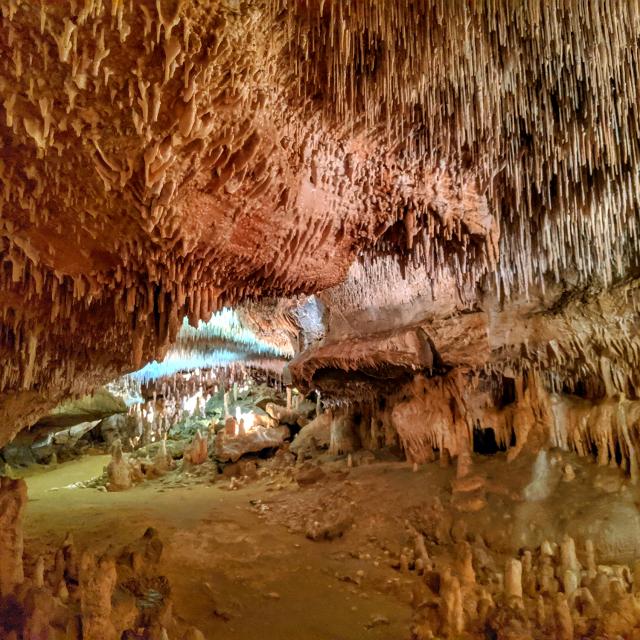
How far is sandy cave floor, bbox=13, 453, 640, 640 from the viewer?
5.50 meters

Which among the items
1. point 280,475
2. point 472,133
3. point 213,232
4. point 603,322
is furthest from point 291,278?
point 280,475

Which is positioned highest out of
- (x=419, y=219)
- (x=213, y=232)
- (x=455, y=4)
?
(x=455, y=4)

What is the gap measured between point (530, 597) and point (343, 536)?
10.6ft

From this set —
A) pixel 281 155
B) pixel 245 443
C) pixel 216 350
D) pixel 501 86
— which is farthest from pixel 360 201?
pixel 245 443

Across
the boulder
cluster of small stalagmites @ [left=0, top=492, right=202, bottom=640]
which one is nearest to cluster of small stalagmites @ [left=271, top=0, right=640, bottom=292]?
cluster of small stalagmites @ [left=0, top=492, right=202, bottom=640]

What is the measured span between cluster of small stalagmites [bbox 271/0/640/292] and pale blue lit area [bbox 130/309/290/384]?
21.4 feet

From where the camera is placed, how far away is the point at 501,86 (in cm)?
408

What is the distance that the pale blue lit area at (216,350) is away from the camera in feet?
36.3

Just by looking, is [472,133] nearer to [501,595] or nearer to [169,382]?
[501,595]

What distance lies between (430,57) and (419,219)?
6.86ft

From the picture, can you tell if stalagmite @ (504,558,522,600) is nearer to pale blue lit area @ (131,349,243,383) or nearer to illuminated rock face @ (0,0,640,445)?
illuminated rock face @ (0,0,640,445)

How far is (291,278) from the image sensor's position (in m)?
5.78

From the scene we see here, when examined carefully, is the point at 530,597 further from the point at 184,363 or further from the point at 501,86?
the point at 184,363

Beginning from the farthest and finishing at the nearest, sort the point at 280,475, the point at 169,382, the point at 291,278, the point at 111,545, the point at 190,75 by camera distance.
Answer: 1. the point at 169,382
2. the point at 280,475
3. the point at 111,545
4. the point at 291,278
5. the point at 190,75
